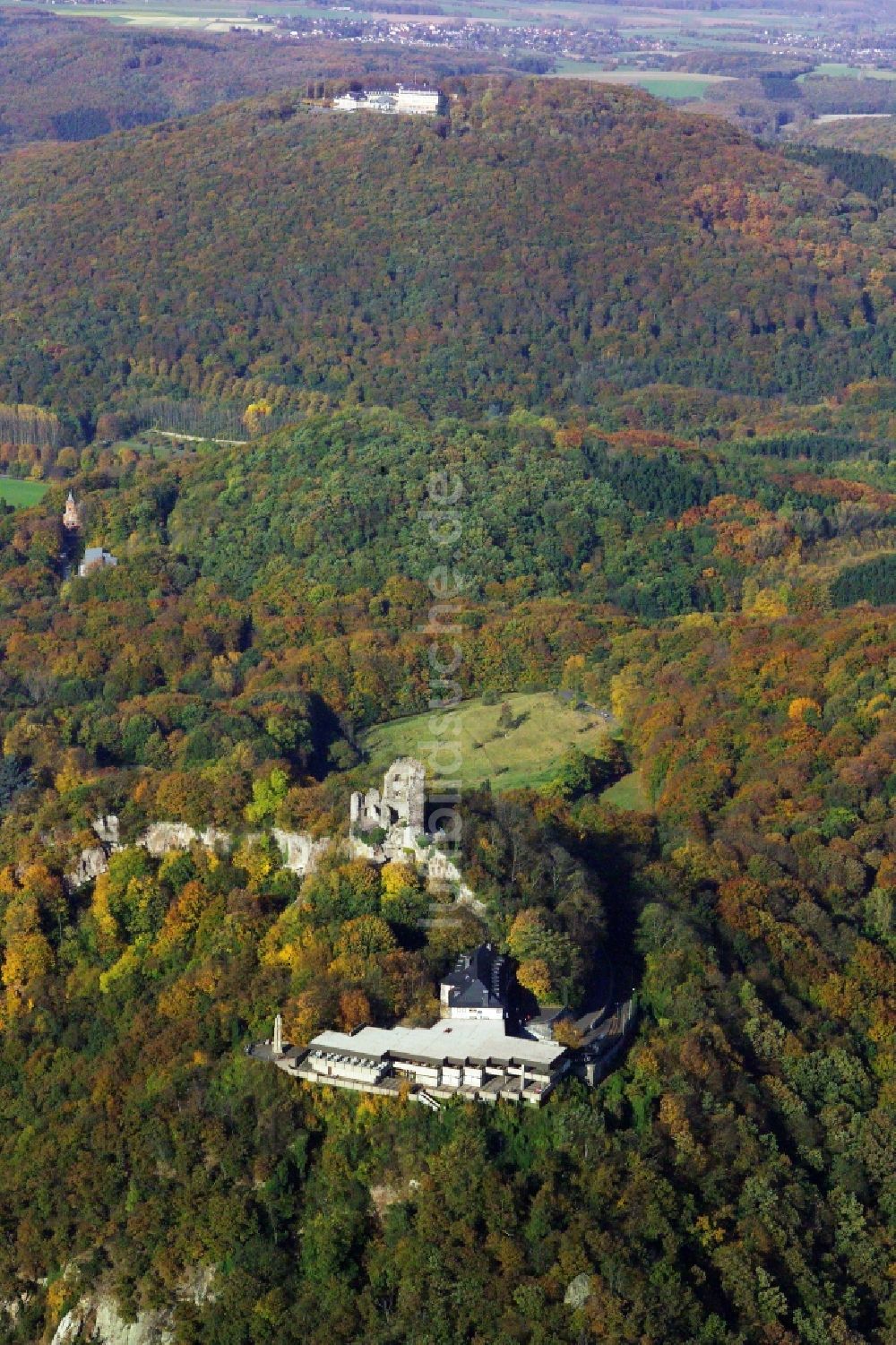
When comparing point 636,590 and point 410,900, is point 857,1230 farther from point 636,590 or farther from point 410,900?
point 636,590

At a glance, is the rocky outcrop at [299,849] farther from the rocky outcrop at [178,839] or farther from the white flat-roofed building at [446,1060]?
the white flat-roofed building at [446,1060]

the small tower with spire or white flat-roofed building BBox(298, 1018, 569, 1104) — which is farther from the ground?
white flat-roofed building BBox(298, 1018, 569, 1104)

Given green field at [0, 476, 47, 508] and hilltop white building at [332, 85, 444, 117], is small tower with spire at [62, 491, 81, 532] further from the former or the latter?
hilltop white building at [332, 85, 444, 117]

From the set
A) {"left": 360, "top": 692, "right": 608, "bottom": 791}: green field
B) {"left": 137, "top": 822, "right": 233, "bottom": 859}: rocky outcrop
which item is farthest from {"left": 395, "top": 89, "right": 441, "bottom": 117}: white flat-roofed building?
{"left": 137, "top": 822, "right": 233, "bottom": 859}: rocky outcrop

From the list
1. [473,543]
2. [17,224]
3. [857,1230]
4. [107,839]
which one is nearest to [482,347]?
[17,224]

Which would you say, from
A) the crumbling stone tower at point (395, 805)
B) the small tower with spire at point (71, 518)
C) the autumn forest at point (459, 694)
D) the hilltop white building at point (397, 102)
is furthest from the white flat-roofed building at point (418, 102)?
the crumbling stone tower at point (395, 805)

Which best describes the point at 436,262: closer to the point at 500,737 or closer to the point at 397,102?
the point at 397,102

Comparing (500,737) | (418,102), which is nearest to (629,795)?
(500,737)
